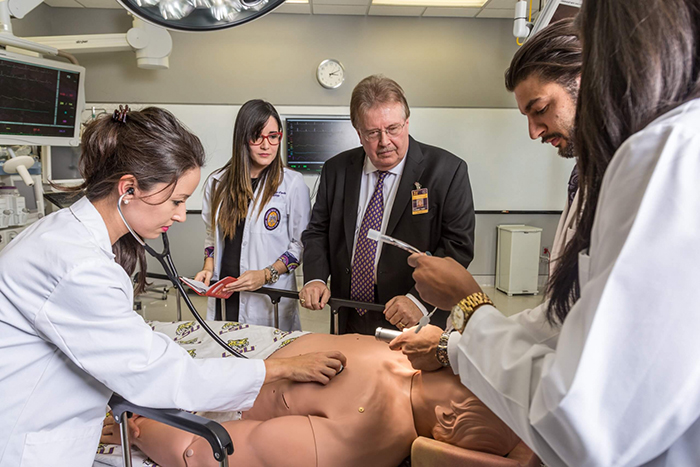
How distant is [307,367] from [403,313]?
44 cm

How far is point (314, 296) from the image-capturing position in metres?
1.85

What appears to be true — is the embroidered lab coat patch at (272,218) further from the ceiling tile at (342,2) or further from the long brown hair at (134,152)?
the ceiling tile at (342,2)

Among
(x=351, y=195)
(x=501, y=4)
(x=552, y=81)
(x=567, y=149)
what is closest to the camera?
(x=552, y=81)

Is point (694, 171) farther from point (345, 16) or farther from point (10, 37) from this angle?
point (345, 16)

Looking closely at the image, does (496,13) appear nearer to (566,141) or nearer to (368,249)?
(368,249)

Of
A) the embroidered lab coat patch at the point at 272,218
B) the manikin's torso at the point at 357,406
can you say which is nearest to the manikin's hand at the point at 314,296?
the manikin's torso at the point at 357,406

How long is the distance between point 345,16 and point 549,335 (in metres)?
4.42

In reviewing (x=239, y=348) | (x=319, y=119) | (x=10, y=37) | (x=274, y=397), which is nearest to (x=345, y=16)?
(x=319, y=119)

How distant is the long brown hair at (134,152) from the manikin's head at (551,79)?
862 mm

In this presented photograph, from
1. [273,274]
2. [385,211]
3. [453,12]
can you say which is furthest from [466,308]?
[453,12]

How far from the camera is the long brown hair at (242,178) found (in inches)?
Result: 81.9

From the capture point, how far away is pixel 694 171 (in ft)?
1.54

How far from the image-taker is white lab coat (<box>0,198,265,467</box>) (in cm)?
91

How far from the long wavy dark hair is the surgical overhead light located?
0.72 m
